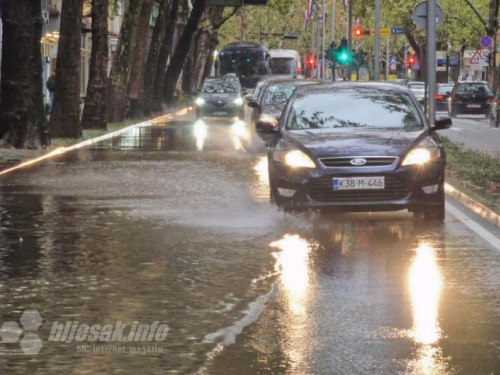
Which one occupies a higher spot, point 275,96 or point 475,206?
point 275,96

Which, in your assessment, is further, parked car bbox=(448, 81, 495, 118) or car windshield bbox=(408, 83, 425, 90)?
car windshield bbox=(408, 83, 425, 90)

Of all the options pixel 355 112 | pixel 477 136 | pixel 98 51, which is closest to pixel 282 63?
pixel 477 136

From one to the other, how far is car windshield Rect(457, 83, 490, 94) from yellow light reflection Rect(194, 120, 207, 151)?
12.4m

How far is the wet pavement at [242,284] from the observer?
8.12m

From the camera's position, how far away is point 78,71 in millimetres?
35594

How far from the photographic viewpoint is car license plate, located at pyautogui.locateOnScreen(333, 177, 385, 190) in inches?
591

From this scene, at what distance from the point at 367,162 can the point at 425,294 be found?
4763mm

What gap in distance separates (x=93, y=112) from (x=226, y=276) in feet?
96.0

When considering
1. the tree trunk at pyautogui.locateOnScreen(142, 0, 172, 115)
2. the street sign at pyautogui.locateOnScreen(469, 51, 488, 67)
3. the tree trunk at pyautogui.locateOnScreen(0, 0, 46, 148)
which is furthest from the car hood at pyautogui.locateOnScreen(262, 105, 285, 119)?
the street sign at pyautogui.locateOnScreen(469, 51, 488, 67)

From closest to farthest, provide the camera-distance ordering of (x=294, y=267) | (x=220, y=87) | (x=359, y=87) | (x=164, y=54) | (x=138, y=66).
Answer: (x=294, y=267) < (x=359, y=87) < (x=138, y=66) < (x=220, y=87) < (x=164, y=54)

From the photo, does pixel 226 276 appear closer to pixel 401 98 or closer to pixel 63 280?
pixel 63 280

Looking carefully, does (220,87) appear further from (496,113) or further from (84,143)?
(84,143)

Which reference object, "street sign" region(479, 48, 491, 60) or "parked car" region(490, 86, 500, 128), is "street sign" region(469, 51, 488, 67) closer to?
"street sign" region(479, 48, 491, 60)

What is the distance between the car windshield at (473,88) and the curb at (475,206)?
39589 millimetres
